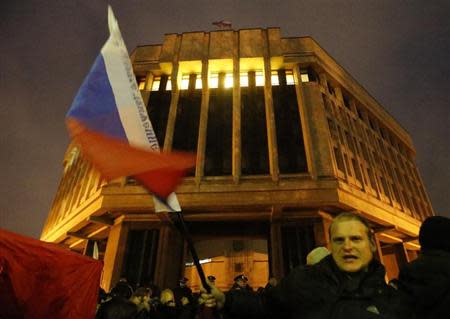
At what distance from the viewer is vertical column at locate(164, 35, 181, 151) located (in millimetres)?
15359

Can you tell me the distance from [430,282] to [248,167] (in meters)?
12.5

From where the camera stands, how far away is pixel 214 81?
17.7m

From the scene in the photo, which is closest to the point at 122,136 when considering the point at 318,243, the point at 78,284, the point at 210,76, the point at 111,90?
the point at 111,90

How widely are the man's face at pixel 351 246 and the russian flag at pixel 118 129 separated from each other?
123 centimetres

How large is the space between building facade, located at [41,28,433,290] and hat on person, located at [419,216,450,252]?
420 inches

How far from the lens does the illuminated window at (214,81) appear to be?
57.3ft

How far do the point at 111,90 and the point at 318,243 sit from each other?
12333 millimetres

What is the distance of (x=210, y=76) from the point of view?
1788cm

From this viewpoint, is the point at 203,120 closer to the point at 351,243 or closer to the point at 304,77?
the point at 304,77

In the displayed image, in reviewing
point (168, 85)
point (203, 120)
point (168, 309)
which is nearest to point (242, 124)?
point (203, 120)

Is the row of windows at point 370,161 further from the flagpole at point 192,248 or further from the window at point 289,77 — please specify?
the flagpole at point 192,248

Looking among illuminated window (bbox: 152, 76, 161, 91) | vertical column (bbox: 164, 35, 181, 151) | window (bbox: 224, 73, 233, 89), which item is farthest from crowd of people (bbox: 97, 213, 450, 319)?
illuminated window (bbox: 152, 76, 161, 91)

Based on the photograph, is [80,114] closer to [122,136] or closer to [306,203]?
[122,136]

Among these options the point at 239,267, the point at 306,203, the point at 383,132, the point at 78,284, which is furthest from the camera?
the point at 239,267
